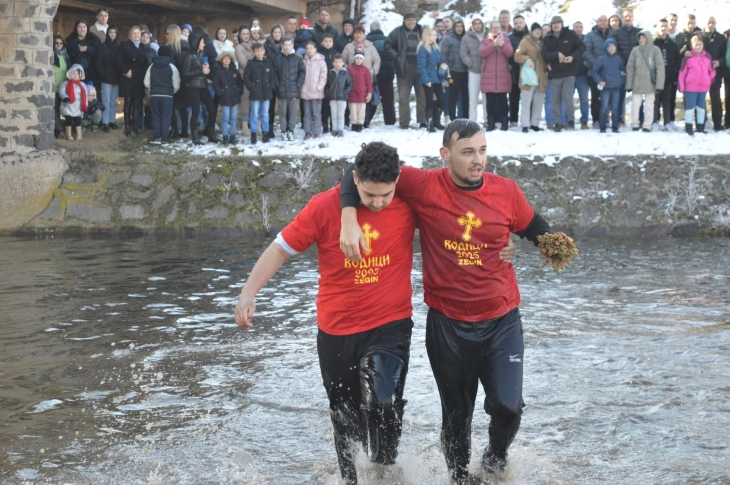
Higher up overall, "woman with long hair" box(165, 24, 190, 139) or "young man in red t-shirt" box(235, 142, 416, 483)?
"woman with long hair" box(165, 24, 190, 139)

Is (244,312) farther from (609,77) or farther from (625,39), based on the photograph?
(625,39)

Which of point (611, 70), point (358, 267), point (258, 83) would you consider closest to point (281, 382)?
point (358, 267)

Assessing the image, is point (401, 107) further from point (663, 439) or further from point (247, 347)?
point (663, 439)

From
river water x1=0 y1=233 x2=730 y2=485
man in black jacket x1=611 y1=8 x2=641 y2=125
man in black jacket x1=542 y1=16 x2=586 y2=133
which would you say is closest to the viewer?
river water x1=0 y1=233 x2=730 y2=485

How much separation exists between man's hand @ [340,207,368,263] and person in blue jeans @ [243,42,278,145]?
1202cm

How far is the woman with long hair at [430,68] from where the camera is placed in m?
16.8

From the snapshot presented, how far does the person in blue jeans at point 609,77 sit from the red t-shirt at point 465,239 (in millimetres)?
12104

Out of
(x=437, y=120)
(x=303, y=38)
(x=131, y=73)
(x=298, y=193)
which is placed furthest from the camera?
(x=437, y=120)

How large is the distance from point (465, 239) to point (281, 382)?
2947 millimetres

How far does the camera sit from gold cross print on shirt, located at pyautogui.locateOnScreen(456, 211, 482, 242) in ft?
16.0

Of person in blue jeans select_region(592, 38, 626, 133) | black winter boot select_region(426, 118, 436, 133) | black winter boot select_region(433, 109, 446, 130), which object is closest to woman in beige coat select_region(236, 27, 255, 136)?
black winter boot select_region(426, 118, 436, 133)

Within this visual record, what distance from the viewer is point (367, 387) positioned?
15.5 ft

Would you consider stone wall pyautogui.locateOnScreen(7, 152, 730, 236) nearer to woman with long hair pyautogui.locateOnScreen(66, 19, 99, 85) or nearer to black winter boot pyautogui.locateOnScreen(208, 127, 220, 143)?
black winter boot pyautogui.locateOnScreen(208, 127, 220, 143)

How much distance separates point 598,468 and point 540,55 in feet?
38.8
